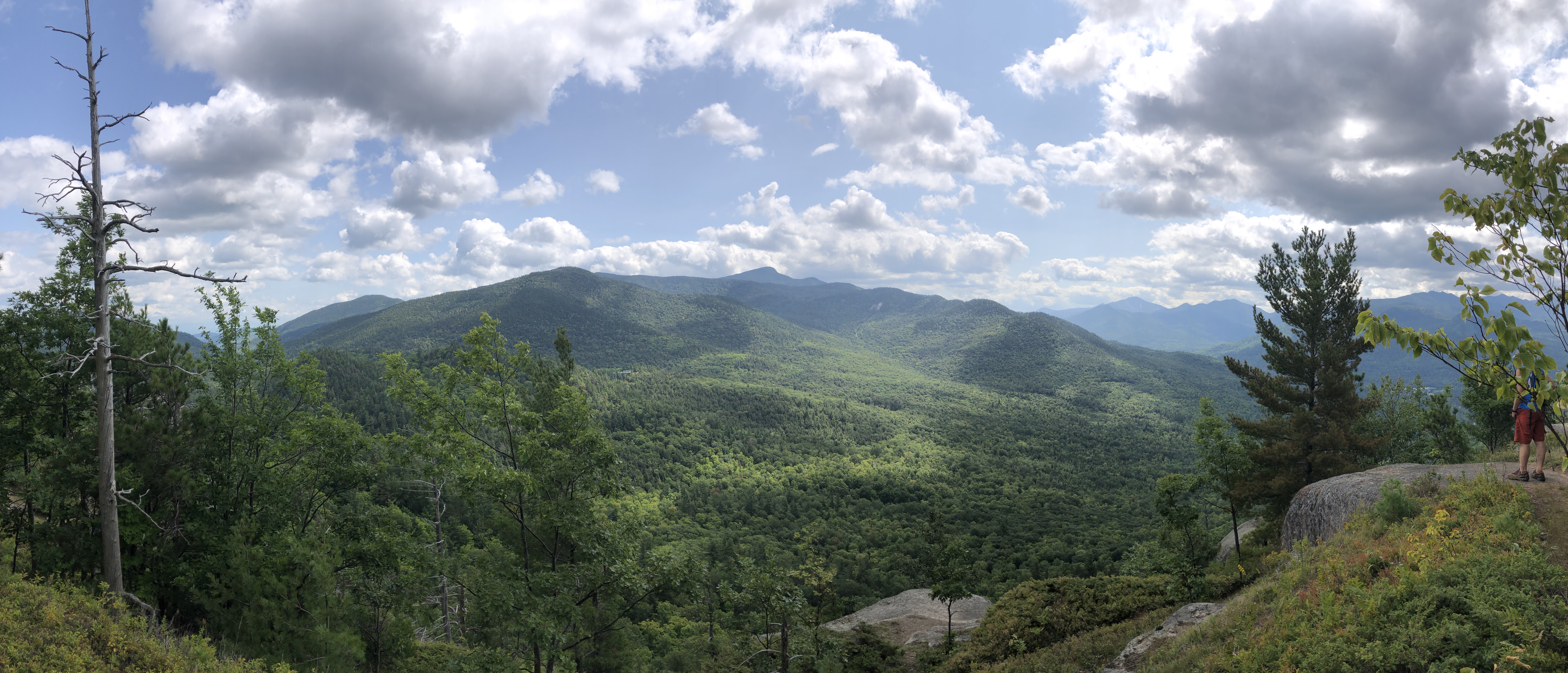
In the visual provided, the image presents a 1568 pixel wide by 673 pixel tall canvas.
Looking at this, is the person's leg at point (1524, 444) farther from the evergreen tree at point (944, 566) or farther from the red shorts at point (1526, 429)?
the evergreen tree at point (944, 566)

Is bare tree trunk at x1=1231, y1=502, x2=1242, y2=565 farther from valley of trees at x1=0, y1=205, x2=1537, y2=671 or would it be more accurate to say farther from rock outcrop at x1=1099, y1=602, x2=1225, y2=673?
rock outcrop at x1=1099, y1=602, x2=1225, y2=673

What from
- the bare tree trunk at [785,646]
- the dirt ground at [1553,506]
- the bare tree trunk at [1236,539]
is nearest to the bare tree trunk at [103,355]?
the bare tree trunk at [785,646]

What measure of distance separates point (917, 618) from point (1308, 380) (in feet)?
58.6

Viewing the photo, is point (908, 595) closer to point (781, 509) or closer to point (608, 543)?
point (608, 543)

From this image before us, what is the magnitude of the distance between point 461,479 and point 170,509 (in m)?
9.33

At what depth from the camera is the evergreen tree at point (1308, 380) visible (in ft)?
65.4

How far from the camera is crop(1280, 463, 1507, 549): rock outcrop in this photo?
11570 mm

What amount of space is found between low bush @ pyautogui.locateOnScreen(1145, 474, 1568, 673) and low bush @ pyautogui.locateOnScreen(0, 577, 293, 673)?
14262 millimetres

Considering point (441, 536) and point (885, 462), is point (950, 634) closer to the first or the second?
point (441, 536)

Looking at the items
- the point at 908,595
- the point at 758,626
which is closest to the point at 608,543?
the point at 758,626

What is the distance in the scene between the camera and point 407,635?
15.8 meters

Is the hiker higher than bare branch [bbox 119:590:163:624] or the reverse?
higher

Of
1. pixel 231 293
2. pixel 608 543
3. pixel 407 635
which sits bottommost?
pixel 407 635

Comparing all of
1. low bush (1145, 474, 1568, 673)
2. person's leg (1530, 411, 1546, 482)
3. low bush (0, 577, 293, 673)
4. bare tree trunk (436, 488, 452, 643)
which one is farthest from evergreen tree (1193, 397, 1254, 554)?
bare tree trunk (436, 488, 452, 643)
